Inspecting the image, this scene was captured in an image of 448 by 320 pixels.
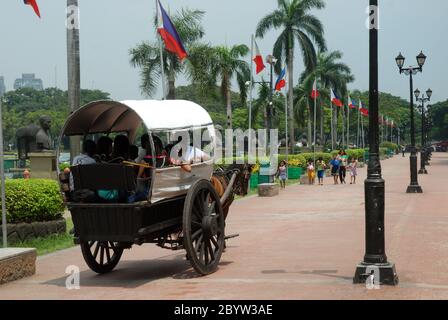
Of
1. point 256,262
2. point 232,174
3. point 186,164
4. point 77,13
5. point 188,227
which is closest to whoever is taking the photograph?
point 188,227

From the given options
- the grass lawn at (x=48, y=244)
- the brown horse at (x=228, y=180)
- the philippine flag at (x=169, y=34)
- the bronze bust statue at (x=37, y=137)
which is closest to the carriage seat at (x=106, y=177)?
the brown horse at (x=228, y=180)

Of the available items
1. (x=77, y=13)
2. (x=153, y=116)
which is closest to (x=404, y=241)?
(x=153, y=116)

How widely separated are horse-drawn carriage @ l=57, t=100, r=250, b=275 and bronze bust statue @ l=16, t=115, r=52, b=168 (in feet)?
40.5

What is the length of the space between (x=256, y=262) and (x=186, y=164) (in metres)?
2.15

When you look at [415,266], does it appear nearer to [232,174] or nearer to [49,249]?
[232,174]

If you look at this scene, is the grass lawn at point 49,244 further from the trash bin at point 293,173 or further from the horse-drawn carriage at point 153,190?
the trash bin at point 293,173

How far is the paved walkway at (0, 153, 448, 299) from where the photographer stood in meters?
7.71

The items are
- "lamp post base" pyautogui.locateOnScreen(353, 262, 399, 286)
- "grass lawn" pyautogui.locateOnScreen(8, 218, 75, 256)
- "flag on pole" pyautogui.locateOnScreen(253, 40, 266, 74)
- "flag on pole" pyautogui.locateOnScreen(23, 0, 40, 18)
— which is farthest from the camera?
"flag on pole" pyautogui.locateOnScreen(253, 40, 266, 74)

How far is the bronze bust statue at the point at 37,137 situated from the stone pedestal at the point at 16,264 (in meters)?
13.0

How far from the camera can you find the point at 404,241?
477 inches

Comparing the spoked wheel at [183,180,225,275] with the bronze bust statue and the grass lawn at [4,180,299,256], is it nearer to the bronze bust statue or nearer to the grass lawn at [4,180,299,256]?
the grass lawn at [4,180,299,256]

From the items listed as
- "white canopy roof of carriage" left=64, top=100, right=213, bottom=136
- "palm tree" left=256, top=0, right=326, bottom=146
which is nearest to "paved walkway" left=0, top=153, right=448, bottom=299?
"white canopy roof of carriage" left=64, top=100, right=213, bottom=136

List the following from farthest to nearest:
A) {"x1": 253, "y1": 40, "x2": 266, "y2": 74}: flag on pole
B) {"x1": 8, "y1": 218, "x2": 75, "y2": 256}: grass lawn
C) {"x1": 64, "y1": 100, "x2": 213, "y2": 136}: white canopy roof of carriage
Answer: {"x1": 253, "y1": 40, "x2": 266, "y2": 74}: flag on pole, {"x1": 8, "y1": 218, "x2": 75, "y2": 256}: grass lawn, {"x1": 64, "y1": 100, "x2": 213, "y2": 136}: white canopy roof of carriage

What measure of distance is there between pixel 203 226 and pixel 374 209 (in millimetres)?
2266
